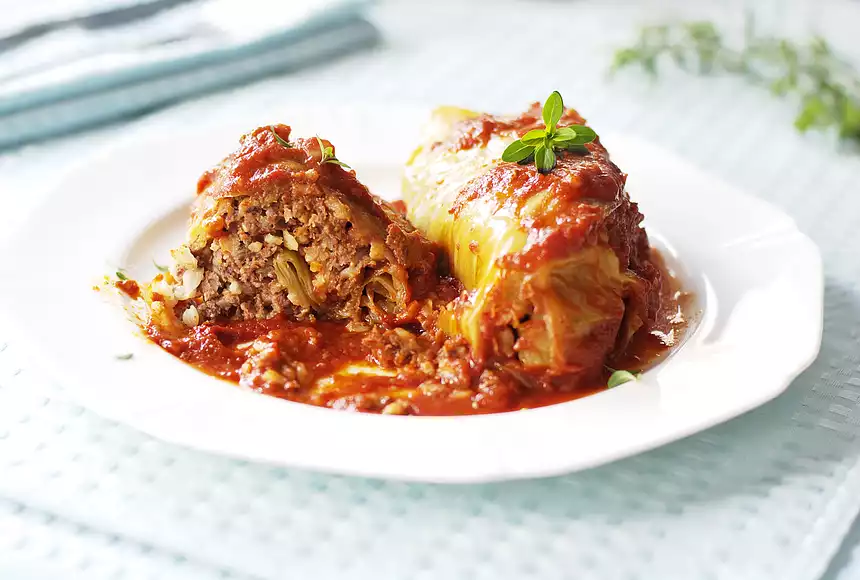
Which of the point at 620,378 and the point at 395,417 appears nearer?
the point at 395,417

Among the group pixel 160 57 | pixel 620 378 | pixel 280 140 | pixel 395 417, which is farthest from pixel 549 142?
pixel 160 57

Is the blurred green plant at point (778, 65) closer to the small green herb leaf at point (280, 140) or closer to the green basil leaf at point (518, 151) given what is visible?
the green basil leaf at point (518, 151)

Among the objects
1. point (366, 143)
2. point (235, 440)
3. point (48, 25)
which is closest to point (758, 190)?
point (366, 143)

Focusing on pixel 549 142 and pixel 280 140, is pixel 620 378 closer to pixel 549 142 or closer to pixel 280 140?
pixel 549 142

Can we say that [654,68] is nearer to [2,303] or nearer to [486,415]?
[486,415]

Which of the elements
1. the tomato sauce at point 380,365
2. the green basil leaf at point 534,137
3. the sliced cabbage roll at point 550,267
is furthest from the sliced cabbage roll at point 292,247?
the green basil leaf at point 534,137

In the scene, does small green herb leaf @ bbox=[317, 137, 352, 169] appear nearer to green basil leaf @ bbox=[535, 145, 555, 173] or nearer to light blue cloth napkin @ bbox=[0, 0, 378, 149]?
green basil leaf @ bbox=[535, 145, 555, 173]
